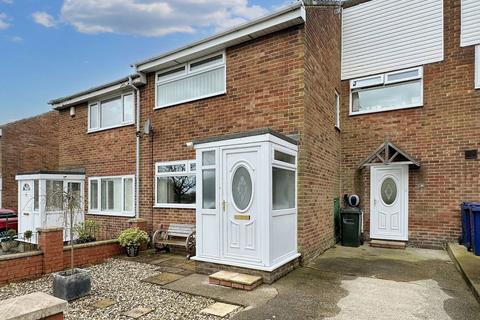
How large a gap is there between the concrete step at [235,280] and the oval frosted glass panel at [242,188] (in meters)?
1.14

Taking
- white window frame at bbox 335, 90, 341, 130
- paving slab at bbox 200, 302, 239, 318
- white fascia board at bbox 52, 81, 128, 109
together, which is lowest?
paving slab at bbox 200, 302, 239, 318

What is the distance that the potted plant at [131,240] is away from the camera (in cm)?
778

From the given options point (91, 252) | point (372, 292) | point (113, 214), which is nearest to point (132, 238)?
point (91, 252)

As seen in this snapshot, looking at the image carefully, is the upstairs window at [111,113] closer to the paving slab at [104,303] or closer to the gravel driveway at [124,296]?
the gravel driveway at [124,296]

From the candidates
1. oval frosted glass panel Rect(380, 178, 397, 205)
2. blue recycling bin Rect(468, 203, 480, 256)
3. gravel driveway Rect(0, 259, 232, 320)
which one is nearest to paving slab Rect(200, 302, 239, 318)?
gravel driveway Rect(0, 259, 232, 320)

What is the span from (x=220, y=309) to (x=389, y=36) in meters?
8.59

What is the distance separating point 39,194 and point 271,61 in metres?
8.45

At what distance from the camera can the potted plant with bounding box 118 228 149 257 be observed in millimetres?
7781

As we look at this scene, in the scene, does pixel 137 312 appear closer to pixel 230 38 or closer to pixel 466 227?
pixel 230 38

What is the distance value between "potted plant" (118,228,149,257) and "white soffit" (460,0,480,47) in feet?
31.2

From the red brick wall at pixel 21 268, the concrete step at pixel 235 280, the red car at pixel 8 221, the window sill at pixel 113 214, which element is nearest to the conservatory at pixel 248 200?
the concrete step at pixel 235 280

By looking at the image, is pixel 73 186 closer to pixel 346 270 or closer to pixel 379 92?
pixel 346 270

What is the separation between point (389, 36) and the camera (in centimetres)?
906

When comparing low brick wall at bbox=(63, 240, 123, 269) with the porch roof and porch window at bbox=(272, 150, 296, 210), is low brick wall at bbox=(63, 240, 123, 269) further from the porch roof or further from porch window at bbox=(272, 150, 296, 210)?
porch window at bbox=(272, 150, 296, 210)
